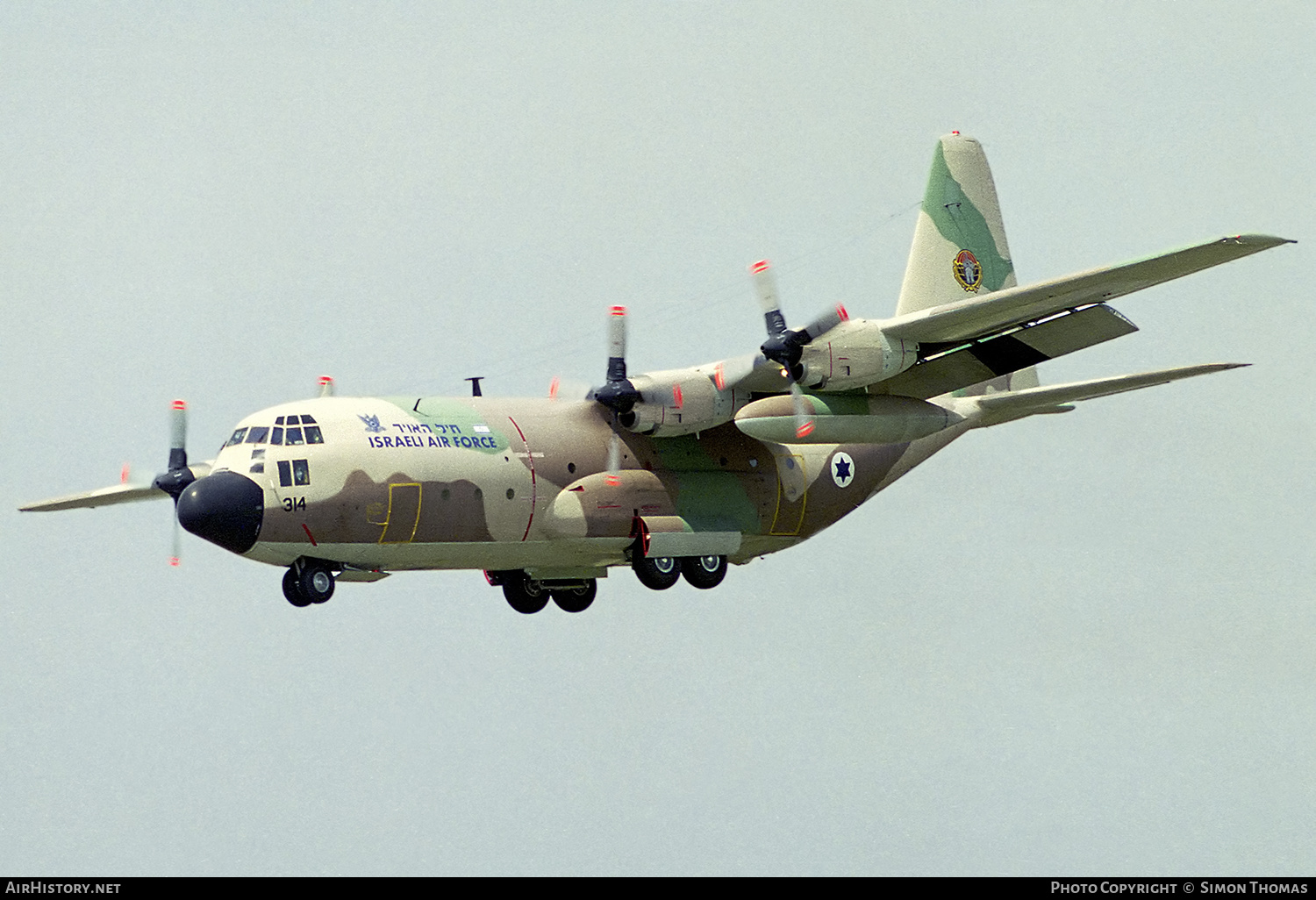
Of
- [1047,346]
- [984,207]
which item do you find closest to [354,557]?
[1047,346]

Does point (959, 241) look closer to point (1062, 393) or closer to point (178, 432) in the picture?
point (1062, 393)

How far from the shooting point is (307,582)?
26.4 metres

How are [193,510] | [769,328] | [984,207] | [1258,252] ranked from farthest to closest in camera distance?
[984,207] < [769,328] < [193,510] < [1258,252]

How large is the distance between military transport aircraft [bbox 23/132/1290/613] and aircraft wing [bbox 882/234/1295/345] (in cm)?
4

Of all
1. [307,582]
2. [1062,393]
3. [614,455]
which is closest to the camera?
[307,582]

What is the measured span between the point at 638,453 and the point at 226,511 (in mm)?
5947

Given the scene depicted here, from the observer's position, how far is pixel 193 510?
25.5 meters

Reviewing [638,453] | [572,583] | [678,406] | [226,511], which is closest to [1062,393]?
[678,406]

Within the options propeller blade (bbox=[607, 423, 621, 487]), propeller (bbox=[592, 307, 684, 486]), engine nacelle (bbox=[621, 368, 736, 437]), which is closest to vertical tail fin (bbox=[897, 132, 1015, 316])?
engine nacelle (bbox=[621, 368, 736, 437])

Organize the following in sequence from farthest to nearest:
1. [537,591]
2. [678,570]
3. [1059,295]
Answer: [537,591] → [678,570] → [1059,295]

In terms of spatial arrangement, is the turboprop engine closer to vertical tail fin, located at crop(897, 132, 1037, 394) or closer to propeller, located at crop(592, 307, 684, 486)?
propeller, located at crop(592, 307, 684, 486)

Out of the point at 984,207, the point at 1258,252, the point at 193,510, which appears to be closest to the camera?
the point at 1258,252
